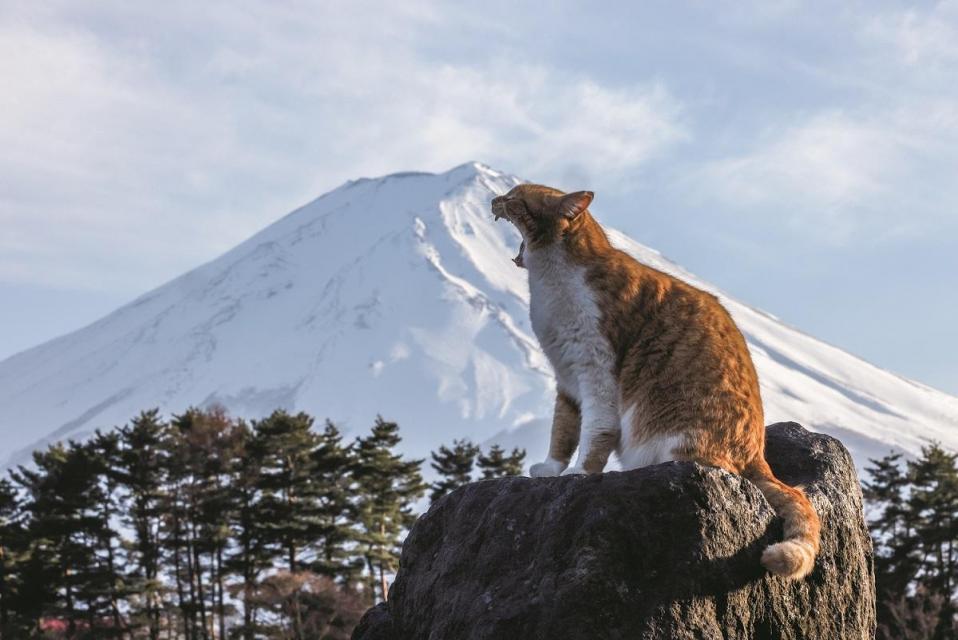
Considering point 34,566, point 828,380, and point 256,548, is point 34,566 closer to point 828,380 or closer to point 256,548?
point 256,548

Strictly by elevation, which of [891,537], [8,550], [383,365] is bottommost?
[891,537]

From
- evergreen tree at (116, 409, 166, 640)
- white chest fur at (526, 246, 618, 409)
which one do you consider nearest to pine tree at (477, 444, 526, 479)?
evergreen tree at (116, 409, 166, 640)

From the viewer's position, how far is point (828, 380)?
158 meters

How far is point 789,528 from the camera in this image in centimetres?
434

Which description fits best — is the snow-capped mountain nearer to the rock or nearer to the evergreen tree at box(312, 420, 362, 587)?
the evergreen tree at box(312, 420, 362, 587)

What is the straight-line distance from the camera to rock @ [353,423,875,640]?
4152mm

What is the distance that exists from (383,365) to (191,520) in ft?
407

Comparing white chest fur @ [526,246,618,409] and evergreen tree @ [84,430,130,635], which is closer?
white chest fur @ [526,246,618,409]

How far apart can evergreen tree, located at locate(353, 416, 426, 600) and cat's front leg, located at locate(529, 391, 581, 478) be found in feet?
102

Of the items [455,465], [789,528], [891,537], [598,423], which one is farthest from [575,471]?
[455,465]

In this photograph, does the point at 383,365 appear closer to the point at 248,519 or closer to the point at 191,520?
the point at 191,520

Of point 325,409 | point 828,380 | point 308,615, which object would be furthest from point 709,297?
point 828,380

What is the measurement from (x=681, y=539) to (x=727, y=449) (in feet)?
1.75

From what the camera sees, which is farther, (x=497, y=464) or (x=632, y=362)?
(x=497, y=464)
